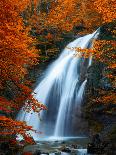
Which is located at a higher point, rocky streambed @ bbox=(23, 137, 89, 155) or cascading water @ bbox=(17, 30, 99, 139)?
cascading water @ bbox=(17, 30, 99, 139)

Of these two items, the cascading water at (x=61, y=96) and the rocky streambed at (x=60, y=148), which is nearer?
the rocky streambed at (x=60, y=148)

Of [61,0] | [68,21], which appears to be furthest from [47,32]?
[61,0]

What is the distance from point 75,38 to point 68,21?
3.51 meters

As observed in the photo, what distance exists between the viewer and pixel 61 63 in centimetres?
3088

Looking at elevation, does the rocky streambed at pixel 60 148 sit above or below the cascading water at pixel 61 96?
below

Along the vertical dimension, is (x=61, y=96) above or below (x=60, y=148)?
above

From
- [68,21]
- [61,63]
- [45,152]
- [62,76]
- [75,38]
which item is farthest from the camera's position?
[68,21]

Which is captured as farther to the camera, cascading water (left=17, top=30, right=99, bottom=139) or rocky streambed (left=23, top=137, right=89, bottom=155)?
cascading water (left=17, top=30, right=99, bottom=139)

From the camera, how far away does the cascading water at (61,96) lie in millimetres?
24188

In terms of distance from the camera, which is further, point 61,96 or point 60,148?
point 61,96

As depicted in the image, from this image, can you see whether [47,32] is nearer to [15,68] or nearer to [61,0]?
[61,0]

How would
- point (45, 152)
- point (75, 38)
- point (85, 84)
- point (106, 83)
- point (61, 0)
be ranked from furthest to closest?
point (61, 0) < point (75, 38) < point (85, 84) < point (106, 83) < point (45, 152)

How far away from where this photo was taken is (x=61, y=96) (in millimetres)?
26156

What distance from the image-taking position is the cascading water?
2419 cm
